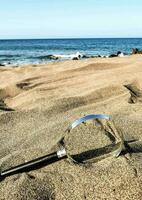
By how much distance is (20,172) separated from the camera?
209 centimetres

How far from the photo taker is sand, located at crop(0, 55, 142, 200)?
6.25ft

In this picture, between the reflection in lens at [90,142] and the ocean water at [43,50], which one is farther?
the ocean water at [43,50]

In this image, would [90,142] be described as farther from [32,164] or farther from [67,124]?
[67,124]

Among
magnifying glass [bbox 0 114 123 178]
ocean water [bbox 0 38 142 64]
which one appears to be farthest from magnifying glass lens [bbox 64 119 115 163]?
ocean water [bbox 0 38 142 64]

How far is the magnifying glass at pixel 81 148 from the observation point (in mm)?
2094

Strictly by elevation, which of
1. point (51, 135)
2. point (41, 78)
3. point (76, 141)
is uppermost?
point (76, 141)

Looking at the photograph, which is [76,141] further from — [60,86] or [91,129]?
[60,86]

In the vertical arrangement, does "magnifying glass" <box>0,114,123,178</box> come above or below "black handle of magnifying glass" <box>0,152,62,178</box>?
above

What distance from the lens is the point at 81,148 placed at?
2.22 meters

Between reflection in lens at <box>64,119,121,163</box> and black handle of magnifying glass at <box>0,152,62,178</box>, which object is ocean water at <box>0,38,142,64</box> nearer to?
reflection in lens at <box>64,119,121,163</box>

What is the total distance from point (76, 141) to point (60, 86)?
234 cm

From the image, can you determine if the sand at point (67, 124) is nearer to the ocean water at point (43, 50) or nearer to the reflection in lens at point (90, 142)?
the reflection in lens at point (90, 142)

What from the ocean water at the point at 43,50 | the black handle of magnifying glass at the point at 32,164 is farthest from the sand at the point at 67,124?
the ocean water at the point at 43,50

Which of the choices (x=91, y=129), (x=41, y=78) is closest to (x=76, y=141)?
(x=91, y=129)
